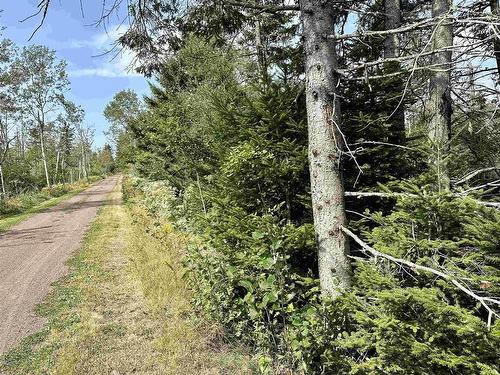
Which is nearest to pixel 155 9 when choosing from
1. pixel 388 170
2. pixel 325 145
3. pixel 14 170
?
pixel 325 145

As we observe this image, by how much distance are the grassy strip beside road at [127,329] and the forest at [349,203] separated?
341mm

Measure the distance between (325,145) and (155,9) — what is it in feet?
8.81

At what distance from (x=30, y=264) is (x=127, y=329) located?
15.0 ft

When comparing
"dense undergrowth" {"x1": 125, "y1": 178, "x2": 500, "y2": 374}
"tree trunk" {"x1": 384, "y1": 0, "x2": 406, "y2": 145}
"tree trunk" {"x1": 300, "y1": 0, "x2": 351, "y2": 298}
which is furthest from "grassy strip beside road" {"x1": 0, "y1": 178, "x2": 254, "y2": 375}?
"tree trunk" {"x1": 384, "y1": 0, "x2": 406, "y2": 145}

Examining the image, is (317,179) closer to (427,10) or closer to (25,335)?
(25,335)

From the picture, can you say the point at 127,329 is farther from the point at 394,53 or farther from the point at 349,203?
the point at 394,53

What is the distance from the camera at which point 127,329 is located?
4344mm

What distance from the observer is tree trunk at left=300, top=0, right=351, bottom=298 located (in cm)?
297

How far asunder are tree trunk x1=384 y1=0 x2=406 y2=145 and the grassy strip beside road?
2.97 meters

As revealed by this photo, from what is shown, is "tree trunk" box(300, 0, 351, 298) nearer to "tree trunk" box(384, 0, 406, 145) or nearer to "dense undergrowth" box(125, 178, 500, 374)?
"dense undergrowth" box(125, 178, 500, 374)

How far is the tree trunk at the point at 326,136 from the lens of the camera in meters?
2.97

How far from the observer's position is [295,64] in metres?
4.05

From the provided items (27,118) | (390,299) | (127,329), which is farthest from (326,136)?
(27,118)

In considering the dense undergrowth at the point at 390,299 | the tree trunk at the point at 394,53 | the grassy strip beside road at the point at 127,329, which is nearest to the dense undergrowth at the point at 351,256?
the dense undergrowth at the point at 390,299
